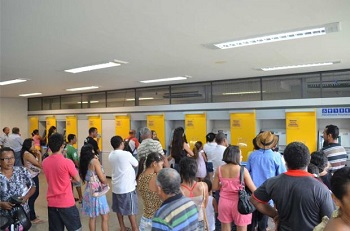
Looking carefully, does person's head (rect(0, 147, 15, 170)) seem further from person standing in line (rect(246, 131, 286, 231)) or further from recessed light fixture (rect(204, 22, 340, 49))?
person standing in line (rect(246, 131, 286, 231))

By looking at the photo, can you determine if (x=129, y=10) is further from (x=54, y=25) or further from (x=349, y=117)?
(x=349, y=117)

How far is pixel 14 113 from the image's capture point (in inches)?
474

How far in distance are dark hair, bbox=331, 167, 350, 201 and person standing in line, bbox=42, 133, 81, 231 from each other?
261cm

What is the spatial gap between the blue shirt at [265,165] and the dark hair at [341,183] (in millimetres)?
2166

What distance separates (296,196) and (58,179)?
2.45m

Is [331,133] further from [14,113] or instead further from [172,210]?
[14,113]

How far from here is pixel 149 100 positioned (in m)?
8.84

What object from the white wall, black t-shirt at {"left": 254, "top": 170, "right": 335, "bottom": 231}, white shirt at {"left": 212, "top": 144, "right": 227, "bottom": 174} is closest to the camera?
black t-shirt at {"left": 254, "top": 170, "right": 335, "bottom": 231}

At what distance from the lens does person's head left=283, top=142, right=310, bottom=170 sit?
78.1 inches

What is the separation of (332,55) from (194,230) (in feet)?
13.1

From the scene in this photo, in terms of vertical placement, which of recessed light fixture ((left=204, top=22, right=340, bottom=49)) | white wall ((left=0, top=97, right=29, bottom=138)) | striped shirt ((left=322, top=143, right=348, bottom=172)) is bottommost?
striped shirt ((left=322, top=143, right=348, bottom=172))

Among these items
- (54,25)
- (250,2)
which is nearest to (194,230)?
(250,2)

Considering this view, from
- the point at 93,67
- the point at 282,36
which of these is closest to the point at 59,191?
the point at 93,67

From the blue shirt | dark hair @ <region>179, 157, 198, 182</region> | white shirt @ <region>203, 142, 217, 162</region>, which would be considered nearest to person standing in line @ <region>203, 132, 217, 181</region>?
white shirt @ <region>203, 142, 217, 162</region>
